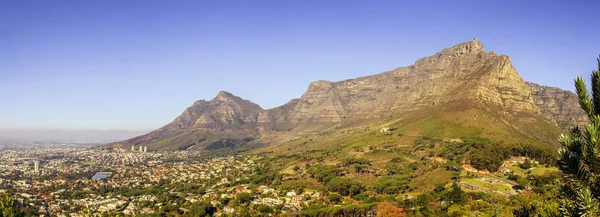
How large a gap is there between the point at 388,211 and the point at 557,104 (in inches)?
5983

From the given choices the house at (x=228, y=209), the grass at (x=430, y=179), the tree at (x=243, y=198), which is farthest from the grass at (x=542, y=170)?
the house at (x=228, y=209)

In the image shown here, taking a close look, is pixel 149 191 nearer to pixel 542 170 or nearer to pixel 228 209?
pixel 228 209

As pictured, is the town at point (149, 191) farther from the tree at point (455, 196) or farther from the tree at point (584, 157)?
the tree at point (584, 157)

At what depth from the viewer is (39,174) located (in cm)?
12506

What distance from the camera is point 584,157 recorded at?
8156 millimetres

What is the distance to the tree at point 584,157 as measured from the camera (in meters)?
7.89

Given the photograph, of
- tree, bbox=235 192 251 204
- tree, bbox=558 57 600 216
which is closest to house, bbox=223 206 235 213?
tree, bbox=235 192 251 204

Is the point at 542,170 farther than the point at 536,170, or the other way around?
the point at 536,170

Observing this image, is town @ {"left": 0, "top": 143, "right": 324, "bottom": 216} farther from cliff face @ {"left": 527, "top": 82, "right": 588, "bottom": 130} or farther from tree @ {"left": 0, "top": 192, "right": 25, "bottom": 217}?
cliff face @ {"left": 527, "top": 82, "right": 588, "bottom": 130}

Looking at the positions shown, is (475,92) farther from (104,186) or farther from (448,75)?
(104,186)

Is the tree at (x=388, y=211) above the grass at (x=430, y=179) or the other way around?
the other way around

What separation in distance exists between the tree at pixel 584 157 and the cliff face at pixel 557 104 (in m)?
160

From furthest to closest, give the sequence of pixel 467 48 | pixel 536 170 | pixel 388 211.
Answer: pixel 467 48 → pixel 536 170 → pixel 388 211

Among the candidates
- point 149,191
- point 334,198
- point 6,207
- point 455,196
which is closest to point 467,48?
point 334,198
